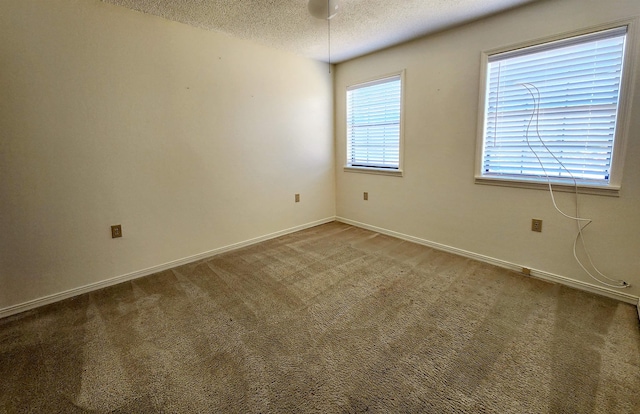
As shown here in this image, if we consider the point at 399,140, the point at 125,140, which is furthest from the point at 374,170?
the point at 125,140

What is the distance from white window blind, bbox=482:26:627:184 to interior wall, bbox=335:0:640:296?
0.12 meters

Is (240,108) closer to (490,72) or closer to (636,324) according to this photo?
(490,72)

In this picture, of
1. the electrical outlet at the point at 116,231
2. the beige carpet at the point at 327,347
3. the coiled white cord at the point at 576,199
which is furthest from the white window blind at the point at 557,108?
the electrical outlet at the point at 116,231

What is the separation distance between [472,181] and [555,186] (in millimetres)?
677

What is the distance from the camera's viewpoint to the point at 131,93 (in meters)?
2.58

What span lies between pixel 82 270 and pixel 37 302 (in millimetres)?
342

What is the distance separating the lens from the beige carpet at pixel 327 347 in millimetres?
1419

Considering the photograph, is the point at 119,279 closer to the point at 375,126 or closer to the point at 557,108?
the point at 375,126

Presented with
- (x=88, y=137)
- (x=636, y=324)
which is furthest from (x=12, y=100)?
(x=636, y=324)

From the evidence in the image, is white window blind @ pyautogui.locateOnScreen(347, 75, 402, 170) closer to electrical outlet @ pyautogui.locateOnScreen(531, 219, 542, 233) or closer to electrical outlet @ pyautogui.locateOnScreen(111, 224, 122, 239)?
electrical outlet @ pyautogui.locateOnScreen(531, 219, 542, 233)

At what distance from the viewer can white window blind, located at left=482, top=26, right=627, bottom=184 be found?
2.20 meters

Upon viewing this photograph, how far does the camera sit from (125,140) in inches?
102

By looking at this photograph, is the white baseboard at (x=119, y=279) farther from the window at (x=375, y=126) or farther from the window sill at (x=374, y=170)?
the window at (x=375, y=126)

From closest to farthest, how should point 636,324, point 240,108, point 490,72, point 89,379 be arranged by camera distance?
point 89,379, point 636,324, point 490,72, point 240,108
